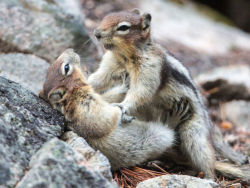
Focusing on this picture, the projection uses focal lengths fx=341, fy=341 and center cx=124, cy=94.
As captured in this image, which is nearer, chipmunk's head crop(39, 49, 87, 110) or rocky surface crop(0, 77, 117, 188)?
rocky surface crop(0, 77, 117, 188)

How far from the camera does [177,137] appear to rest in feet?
17.5

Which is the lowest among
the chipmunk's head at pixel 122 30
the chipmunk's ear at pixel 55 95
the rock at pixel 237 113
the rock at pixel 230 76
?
the rock at pixel 237 113

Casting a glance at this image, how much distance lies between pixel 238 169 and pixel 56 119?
280cm

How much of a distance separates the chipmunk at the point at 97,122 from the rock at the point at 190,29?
6.46 metres

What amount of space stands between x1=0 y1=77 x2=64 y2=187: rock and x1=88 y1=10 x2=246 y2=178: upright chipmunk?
3.64 ft

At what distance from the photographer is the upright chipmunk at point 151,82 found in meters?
4.95

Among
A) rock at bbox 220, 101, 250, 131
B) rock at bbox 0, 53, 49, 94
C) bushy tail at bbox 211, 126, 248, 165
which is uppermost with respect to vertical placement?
rock at bbox 0, 53, 49, 94

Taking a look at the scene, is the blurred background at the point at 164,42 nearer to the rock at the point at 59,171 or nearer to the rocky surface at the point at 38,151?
the rocky surface at the point at 38,151

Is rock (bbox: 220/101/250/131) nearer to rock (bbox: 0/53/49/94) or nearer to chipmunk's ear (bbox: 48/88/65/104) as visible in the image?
rock (bbox: 0/53/49/94)

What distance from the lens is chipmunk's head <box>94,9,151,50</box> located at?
16.3 ft

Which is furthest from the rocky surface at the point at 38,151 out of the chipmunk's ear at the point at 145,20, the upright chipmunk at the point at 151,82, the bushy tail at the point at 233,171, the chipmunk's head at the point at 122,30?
the bushy tail at the point at 233,171

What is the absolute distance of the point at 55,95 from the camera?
14.1ft

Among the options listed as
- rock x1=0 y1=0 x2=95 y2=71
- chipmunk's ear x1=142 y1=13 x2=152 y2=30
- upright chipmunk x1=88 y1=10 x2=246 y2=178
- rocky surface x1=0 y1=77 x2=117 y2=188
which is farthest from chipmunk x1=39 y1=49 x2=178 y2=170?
rock x1=0 y1=0 x2=95 y2=71

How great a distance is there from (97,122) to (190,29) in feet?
28.5
